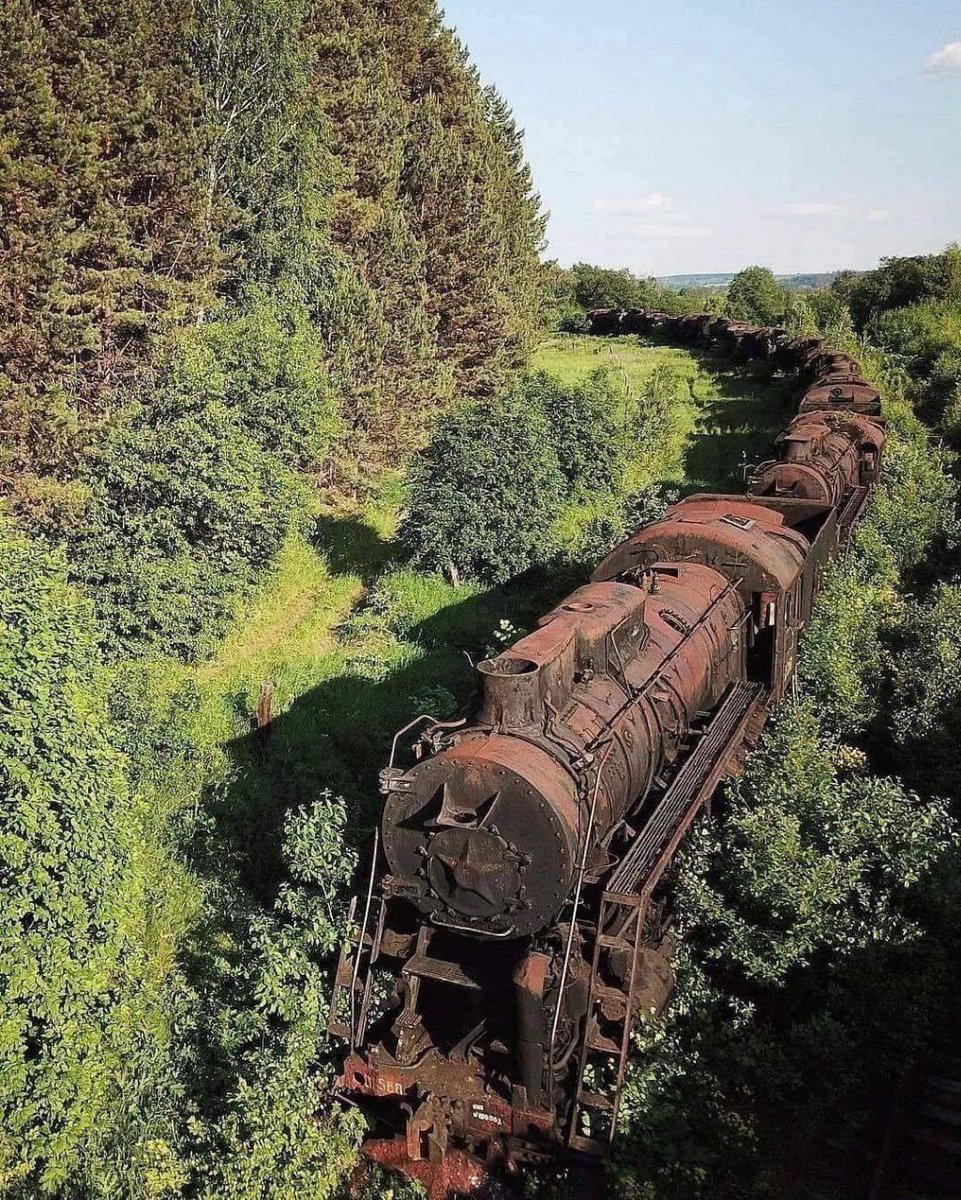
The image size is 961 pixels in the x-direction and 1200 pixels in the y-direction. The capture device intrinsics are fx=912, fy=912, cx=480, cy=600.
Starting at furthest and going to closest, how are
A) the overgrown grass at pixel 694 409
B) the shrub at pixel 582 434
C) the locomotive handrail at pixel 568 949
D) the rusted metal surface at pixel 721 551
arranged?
1. the overgrown grass at pixel 694 409
2. the shrub at pixel 582 434
3. the rusted metal surface at pixel 721 551
4. the locomotive handrail at pixel 568 949

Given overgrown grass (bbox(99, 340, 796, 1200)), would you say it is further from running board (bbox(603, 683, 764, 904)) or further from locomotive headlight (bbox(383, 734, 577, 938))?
running board (bbox(603, 683, 764, 904))

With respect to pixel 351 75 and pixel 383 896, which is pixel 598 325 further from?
pixel 383 896

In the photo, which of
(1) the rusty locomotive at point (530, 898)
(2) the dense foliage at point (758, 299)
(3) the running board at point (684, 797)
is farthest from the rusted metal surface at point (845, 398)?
(2) the dense foliage at point (758, 299)

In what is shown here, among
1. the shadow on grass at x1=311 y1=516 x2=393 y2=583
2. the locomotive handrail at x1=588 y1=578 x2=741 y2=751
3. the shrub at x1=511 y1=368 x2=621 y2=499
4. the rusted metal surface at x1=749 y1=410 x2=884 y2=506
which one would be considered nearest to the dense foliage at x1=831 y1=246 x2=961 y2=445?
the rusted metal surface at x1=749 y1=410 x2=884 y2=506

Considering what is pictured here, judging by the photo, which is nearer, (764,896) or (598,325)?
(764,896)

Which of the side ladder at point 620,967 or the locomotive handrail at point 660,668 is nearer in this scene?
the side ladder at point 620,967

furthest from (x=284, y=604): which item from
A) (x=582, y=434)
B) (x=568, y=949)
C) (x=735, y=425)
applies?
(x=735, y=425)

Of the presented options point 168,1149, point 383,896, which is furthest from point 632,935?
point 168,1149

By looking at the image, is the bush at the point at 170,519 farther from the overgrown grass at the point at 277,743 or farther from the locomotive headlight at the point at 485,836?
the locomotive headlight at the point at 485,836
